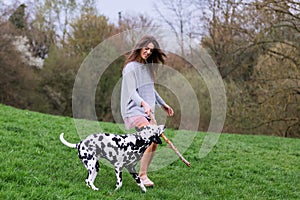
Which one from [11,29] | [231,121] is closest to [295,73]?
[231,121]

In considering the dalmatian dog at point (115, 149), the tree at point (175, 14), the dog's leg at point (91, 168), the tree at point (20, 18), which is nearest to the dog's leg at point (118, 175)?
the dalmatian dog at point (115, 149)

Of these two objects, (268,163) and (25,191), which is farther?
(268,163)

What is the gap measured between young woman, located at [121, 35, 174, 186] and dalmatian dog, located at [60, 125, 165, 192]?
253 mm

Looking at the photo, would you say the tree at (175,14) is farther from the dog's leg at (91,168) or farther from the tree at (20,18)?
the dog's leg at (91,168)

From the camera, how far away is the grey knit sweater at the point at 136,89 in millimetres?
4758

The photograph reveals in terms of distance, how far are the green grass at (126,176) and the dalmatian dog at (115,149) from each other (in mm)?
289

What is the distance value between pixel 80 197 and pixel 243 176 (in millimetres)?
3863

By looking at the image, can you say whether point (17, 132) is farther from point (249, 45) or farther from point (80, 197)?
point (249, 45)

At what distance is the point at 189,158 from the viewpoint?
8.15m

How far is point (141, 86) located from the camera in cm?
500

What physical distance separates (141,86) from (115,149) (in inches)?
39.4

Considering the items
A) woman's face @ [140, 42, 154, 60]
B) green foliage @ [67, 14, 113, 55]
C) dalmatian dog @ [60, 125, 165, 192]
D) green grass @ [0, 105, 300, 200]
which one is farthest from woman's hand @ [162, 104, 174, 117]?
green foliage @ [67, 14, 113, 55]

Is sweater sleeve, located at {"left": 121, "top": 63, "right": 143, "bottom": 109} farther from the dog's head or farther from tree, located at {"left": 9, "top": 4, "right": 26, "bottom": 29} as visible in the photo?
tree, located at {"left": 9, "top": 4, "right": 26, "bottom": 29}

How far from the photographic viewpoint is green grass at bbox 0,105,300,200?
4277 mm
